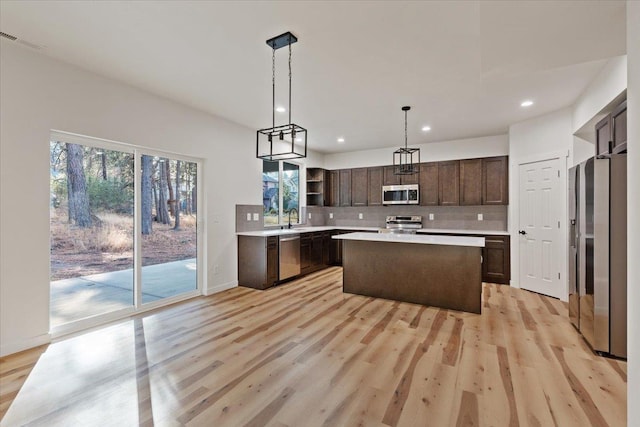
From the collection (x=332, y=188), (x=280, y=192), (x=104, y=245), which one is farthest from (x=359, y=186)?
(x=104, y=245)

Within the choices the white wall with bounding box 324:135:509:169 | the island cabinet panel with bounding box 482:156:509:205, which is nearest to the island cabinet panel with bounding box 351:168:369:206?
the white wall with bounding box 324:135:509:169

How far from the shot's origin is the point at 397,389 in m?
2.13

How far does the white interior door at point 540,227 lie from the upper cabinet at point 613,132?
926 mm

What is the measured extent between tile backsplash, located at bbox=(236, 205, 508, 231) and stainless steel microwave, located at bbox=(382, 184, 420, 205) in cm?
32

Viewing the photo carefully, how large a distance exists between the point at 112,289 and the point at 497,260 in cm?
596

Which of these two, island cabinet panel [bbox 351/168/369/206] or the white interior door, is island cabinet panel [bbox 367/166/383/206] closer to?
island cabinet panel [bbox 351/168/369/206]

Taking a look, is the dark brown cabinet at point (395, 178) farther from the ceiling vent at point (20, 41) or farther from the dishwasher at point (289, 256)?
the ceiling vent at point (20, 41)

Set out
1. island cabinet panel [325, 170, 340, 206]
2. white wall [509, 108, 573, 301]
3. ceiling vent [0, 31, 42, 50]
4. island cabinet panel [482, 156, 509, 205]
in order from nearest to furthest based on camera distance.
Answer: ceiling vent [0, 31, 42, 50], white wall [509, 108, 573, 301], island cabinet panel [482, 156, 509, 205], island cabinet panel [325, 170, 340, 206]

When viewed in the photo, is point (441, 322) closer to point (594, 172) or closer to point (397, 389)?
point (397, 389)

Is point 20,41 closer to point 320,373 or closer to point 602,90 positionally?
point 320,373

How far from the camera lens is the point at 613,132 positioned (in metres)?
3.03

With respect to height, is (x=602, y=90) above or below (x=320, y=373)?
above

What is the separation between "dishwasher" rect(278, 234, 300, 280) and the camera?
5.13 m

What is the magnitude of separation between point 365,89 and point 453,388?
3229 mm
